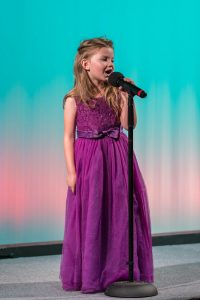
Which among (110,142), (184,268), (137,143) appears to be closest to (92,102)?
(110,142)

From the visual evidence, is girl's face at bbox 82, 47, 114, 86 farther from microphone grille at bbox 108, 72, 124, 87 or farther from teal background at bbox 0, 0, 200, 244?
teal background at bbox 0, 0, 200, 244

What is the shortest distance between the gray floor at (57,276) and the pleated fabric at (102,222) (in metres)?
0.11

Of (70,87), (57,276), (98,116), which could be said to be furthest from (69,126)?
(70,87)

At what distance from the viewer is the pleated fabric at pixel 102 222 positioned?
3493 mm

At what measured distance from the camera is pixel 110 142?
3561 mm

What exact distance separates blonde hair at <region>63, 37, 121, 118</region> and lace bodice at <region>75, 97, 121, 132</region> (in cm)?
2

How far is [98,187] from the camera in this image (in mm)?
3496

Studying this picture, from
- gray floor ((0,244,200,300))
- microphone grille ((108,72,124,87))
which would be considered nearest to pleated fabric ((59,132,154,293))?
gray floor ((0,244,200,300))

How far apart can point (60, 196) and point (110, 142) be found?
1433 millimetres

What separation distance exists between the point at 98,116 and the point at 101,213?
0.46 m

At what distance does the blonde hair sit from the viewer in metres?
3.56

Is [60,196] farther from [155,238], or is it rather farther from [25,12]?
[25,12]

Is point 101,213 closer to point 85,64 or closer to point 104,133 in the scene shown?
point 104,133

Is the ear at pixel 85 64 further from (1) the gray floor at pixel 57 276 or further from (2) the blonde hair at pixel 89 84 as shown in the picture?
(1) the gray floor at pixel 57 276
